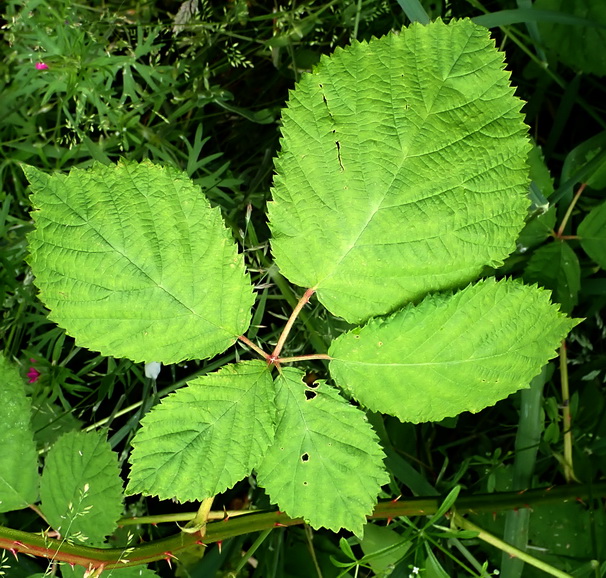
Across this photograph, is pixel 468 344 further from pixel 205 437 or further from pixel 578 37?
pixel 578 37

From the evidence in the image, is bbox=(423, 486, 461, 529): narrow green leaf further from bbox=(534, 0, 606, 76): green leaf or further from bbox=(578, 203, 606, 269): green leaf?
bbox=(534, 0, 606, 76): green leaf

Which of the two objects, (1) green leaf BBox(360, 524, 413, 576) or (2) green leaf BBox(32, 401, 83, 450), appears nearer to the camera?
(1) green leaf BBox(360, 524, 413, 576)

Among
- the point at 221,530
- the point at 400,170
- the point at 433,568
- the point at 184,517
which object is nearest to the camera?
the point at 400,170

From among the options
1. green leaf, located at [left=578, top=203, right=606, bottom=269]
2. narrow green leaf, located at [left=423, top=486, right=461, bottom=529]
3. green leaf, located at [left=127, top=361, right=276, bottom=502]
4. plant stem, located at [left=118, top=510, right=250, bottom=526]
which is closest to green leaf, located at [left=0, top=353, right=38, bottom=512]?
plant stem, located at [left=118, top=510, right=250, bottom=526]

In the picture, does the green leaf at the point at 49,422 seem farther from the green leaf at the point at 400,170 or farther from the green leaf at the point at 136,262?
the green leaf at the point at 400,170

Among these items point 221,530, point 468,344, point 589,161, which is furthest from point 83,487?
point 589,161

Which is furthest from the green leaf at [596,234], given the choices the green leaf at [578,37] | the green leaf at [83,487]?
the green leaf at [83,487]
